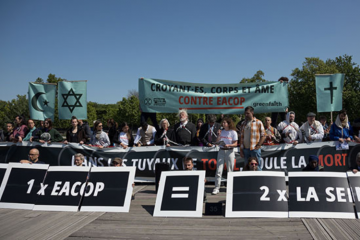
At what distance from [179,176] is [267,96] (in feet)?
16.1

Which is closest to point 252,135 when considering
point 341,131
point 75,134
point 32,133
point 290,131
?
point 290,131

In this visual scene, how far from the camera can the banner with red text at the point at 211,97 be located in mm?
9438

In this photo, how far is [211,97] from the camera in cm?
955

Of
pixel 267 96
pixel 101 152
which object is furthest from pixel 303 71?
pixel 101 152

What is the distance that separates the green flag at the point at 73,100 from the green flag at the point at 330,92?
7.29 metres

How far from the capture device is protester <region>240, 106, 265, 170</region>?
23.1ft

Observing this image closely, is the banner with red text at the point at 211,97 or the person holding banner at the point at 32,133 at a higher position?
the banner with red text at the point at 211,97

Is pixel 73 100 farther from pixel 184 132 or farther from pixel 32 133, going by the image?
pixel 184 132

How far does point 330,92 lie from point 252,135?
3.70m

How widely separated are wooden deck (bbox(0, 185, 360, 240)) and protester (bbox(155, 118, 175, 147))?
339 centimetres

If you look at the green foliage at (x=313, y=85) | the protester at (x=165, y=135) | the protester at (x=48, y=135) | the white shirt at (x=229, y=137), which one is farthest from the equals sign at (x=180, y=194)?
the green foliage at (x=313, y=85)

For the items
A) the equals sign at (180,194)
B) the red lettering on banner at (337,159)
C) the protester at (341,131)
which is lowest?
the equals sign at (180,194)

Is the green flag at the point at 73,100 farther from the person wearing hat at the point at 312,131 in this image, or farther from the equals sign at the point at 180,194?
the person wearing hat at the point at 312,131

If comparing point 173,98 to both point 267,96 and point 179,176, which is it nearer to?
point 267,96
